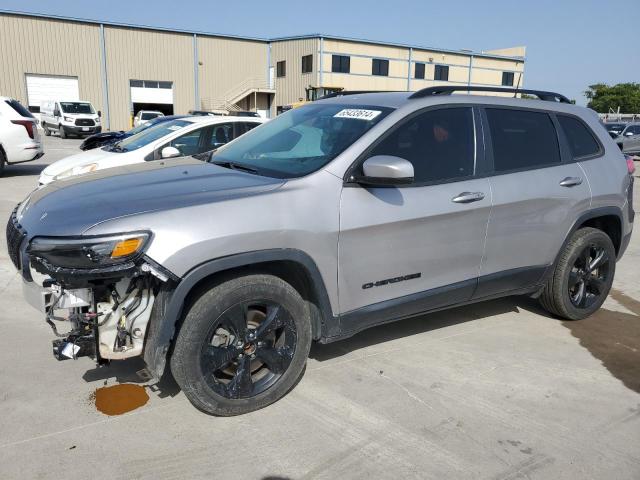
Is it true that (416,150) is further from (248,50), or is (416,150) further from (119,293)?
(248,50)

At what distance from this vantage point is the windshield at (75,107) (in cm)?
2947

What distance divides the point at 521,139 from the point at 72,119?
95.4ft

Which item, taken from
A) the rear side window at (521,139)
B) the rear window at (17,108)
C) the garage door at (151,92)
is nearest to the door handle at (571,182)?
the rear side window at (521,139)

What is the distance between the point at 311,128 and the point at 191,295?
5.15 feet

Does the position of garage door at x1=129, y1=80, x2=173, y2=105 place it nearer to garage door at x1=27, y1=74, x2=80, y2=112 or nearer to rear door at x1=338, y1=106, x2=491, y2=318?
garage door at x1=27, y1=74, x2=80, y2=112

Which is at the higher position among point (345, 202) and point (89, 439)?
point (345, 202)

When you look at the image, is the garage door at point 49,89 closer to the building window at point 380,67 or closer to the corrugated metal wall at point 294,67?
the corrugated metal wall at point 294,67

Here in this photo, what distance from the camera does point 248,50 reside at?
45.3 m

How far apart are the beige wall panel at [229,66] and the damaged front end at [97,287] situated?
140ft

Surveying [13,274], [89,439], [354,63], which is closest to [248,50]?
[354,63]

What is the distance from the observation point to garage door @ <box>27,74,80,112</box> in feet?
123

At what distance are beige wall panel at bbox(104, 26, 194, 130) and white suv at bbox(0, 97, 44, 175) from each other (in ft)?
97.0

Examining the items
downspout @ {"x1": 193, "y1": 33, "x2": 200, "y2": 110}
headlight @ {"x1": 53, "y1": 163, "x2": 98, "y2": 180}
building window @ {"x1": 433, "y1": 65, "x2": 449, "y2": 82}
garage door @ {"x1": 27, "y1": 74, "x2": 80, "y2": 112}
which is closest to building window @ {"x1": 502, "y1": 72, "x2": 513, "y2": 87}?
building window @ {"x1": 433, "y1": 65, "x2": 449, "y2": 82}

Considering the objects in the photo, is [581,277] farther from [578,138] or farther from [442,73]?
[442,73]
